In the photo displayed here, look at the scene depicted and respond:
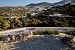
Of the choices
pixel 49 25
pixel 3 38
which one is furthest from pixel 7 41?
pixel 49 25

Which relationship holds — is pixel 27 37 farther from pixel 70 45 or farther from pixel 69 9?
pixel 69 9

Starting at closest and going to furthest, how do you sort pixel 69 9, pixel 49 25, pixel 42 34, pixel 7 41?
pixel 7 41
pixel 42 34
pixel 49 25
pixel 69 9

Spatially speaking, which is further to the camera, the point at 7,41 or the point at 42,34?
the point at 42,34

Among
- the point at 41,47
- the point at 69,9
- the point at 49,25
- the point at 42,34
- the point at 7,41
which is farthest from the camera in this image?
the point at 69,9

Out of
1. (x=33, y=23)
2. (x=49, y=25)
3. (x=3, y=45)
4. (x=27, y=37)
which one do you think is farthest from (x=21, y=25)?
(x=3, y=45)
